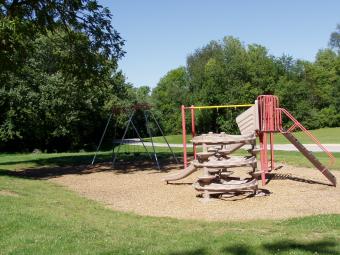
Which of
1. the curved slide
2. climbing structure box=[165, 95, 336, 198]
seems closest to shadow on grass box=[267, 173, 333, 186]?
climbing structure box=[165, 95, 336, 198]

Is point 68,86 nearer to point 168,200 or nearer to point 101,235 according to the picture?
point 168,200

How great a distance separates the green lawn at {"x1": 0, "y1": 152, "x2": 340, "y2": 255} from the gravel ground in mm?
882

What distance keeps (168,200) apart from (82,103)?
24995 millimetres

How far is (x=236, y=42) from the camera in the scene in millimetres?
67188

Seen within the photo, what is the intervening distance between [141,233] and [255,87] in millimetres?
47636

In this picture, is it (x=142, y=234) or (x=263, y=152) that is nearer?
(x=142, y=234)

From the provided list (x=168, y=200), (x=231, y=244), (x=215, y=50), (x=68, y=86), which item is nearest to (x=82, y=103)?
(x=68, y=86)

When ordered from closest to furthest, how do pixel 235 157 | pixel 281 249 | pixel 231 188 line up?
1. pixel 281 249
2. pixel 231 188
3. pixel 235 157

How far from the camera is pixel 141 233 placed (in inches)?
285

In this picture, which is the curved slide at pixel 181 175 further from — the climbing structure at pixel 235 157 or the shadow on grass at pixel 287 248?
the shadow on grass at pixel 287 248

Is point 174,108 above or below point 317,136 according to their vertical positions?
above

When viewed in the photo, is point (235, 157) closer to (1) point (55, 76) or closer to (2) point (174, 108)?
(1) point (55, 76)

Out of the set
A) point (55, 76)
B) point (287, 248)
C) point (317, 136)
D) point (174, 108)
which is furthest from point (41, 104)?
point (174, 108)

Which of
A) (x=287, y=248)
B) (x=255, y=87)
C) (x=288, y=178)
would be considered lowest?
(x=287, y=248)
